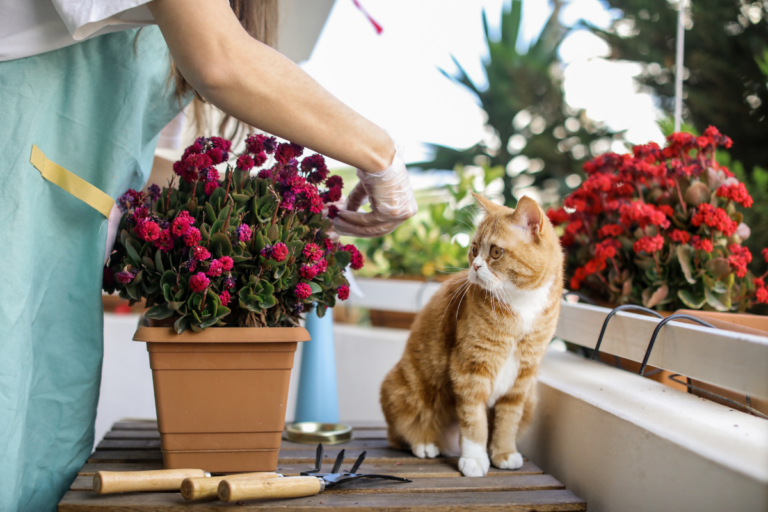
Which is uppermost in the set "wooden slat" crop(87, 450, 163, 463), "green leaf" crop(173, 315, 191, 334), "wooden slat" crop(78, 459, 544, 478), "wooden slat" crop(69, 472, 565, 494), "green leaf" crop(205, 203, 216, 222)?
"green leaf" crop(205, 203, 216, 222)

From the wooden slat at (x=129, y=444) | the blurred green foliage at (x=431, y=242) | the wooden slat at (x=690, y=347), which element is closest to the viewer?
the wooden slat at (x=690, y=347)

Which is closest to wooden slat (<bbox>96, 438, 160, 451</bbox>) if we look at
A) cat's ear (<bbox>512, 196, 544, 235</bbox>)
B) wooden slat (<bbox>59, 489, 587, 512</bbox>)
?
wooden slat (<bbox>59, 489, 587, 512</bbox>)

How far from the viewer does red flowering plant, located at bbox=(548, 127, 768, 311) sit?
101cm

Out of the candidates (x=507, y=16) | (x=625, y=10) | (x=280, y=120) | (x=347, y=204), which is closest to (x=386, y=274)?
(x=347, y=204)

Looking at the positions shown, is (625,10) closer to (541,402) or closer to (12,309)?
(541,402)

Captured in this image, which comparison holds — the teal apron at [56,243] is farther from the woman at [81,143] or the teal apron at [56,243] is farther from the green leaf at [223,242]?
the green leaf at [223,242]

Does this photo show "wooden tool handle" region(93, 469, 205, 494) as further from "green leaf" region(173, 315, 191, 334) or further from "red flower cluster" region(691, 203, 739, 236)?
"red flower cluster" region(691, 203, 739, 236)

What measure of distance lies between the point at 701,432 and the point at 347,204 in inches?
25.1

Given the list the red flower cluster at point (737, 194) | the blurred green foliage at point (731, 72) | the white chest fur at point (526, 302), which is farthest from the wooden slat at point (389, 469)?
the blurred green foliage at point (731, 72)

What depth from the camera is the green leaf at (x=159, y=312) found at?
706 mm

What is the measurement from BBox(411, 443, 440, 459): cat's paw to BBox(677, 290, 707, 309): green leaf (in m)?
0.59

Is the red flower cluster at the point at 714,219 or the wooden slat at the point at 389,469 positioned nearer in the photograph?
the wooden slat at the point at 389,469

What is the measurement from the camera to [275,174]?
790 millimetres

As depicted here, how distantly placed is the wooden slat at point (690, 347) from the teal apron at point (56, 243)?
850 millimetres
